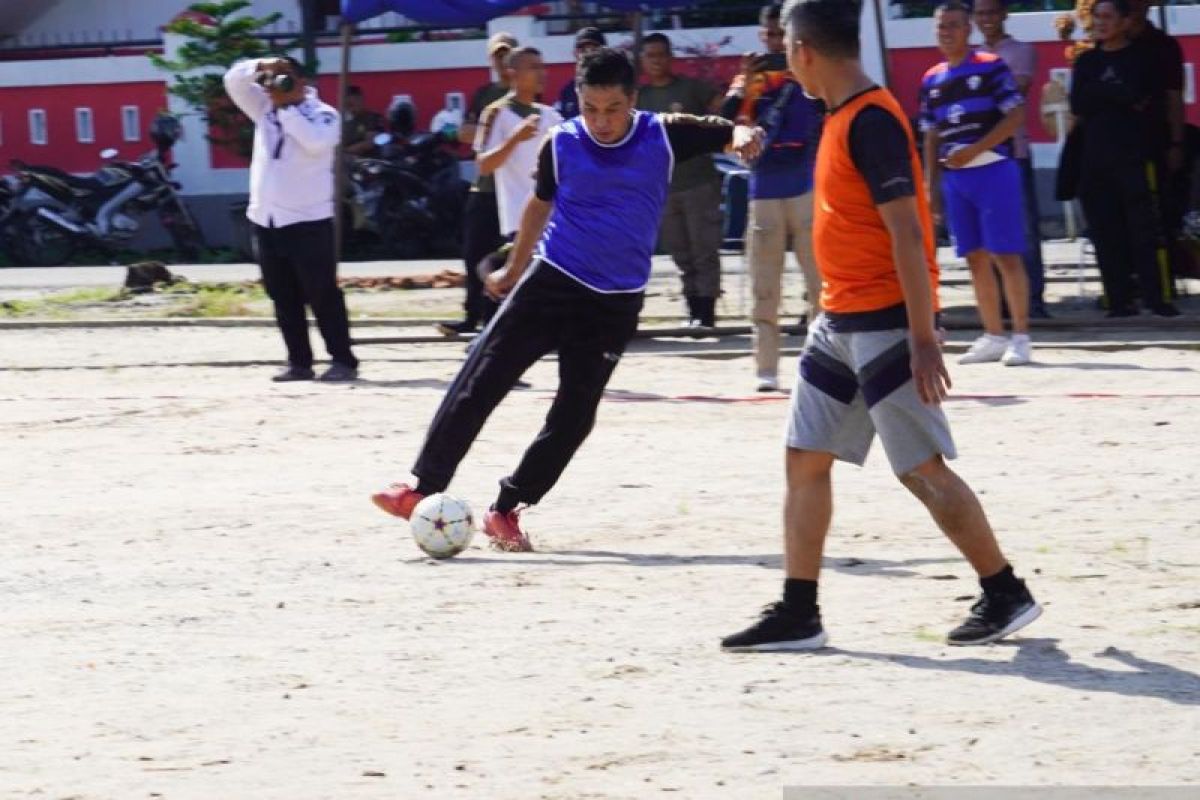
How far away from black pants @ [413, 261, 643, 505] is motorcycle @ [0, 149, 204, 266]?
1616cm

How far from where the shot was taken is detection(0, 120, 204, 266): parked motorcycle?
23.9m

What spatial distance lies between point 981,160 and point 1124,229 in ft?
7.77

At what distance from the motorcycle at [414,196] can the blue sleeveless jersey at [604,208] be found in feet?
45.8

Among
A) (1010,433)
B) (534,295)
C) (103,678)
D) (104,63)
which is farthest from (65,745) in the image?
(104,63)

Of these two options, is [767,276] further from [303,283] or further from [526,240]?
[526,240]


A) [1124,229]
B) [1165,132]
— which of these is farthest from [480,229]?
[1165,132]

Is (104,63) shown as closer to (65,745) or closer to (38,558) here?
(38,558)

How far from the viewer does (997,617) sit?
6.54 metres

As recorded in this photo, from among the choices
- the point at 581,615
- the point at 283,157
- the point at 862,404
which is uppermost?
the point at 283,157

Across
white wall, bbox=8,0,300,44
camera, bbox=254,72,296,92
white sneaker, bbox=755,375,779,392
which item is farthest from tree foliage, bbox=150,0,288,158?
white sneaker, bbox=755,375,779,392

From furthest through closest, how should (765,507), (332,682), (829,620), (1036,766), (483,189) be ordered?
(483,189), (765,507), (829,620), (332,682), (1036,766)

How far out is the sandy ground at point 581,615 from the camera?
5.53m

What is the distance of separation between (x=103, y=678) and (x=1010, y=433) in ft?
17.0

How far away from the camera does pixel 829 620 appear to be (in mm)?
7004
